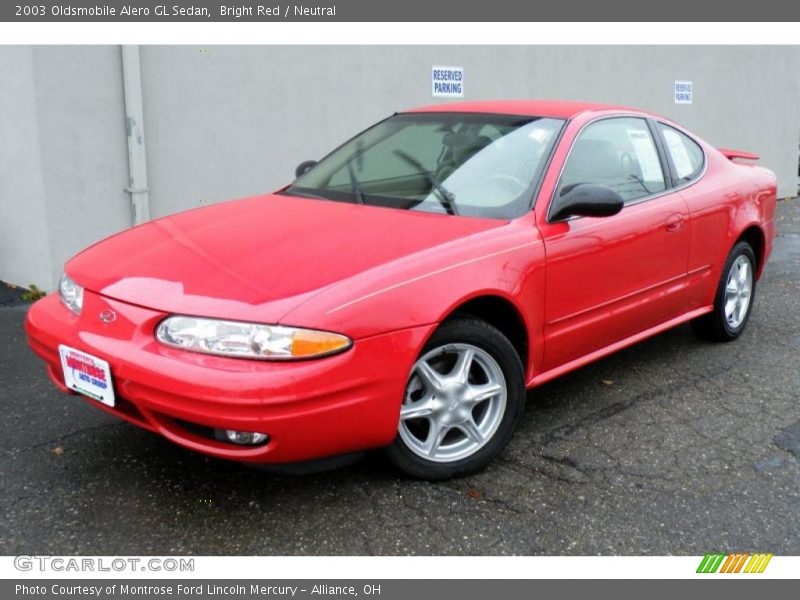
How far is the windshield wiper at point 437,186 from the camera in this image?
375cm

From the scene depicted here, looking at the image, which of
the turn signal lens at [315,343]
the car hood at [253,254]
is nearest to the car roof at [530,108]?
the car hood at [253,254]

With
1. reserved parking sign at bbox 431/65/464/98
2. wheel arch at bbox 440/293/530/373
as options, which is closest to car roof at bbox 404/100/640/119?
wheel arch at bbox 440/293/530/373

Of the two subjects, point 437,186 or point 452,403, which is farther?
point 437,186

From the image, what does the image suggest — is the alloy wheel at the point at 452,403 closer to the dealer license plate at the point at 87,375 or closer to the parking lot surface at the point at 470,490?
the parking lot surface at the point at 470,490

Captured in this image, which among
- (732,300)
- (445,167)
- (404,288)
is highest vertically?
(445,167)

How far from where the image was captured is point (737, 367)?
15.9 feet

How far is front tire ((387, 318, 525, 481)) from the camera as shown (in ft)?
10.7

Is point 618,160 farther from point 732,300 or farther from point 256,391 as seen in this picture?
point 256,391

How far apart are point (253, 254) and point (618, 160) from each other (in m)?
2.01

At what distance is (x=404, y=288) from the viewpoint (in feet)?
10.1

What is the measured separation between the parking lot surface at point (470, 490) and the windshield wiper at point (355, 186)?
1.20m

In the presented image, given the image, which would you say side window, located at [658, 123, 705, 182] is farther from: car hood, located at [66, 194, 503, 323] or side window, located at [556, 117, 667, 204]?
car hood, located at [66, 194, 503, 323]

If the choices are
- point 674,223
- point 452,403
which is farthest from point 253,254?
point 674,223

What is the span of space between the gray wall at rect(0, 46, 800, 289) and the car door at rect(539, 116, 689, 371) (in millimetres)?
3220
